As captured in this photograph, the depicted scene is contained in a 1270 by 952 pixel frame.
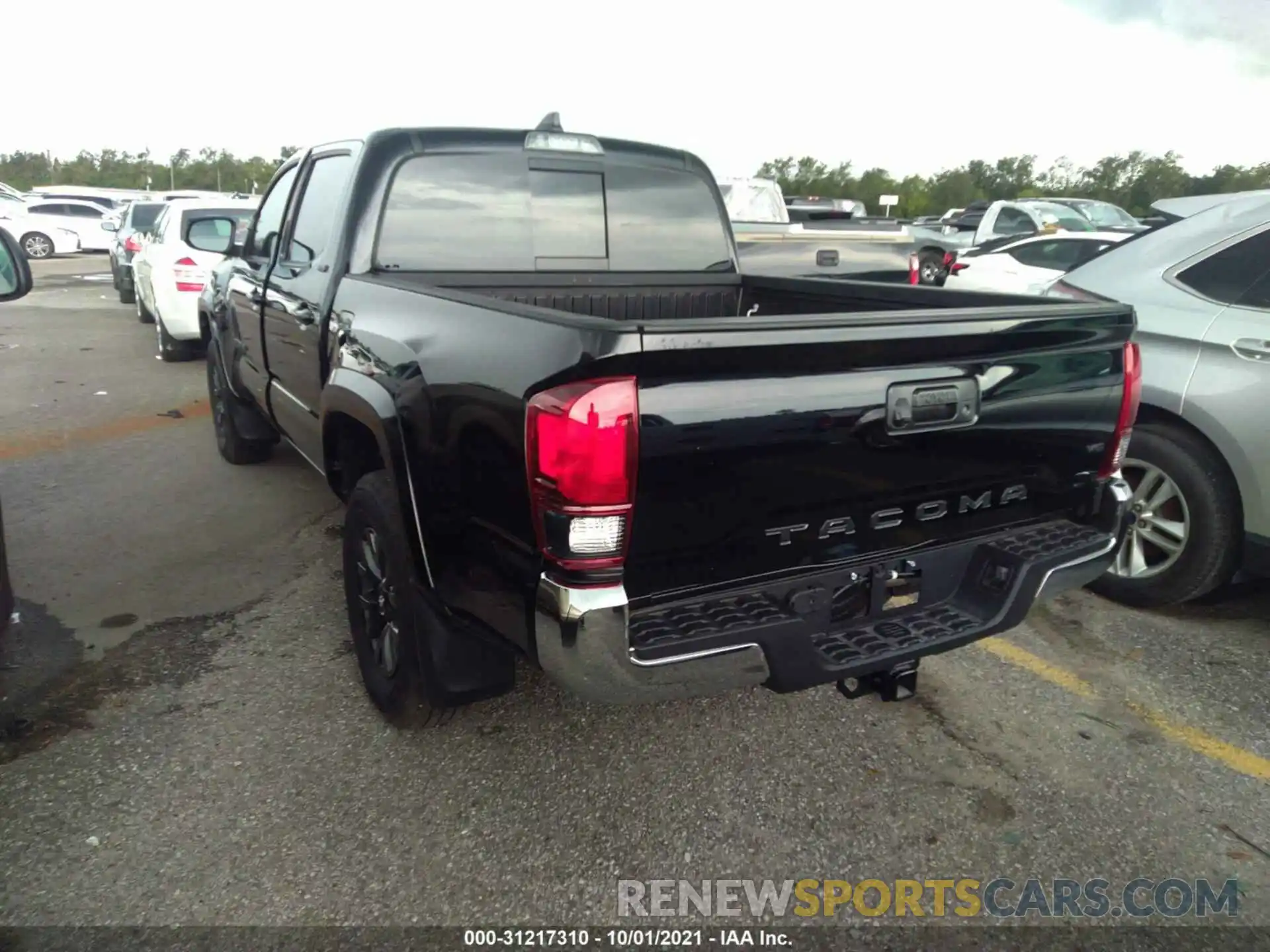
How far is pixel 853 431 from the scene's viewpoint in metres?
2.30

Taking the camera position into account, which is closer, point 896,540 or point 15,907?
point 15,907

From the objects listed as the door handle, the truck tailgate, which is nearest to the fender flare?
the truck tailgate

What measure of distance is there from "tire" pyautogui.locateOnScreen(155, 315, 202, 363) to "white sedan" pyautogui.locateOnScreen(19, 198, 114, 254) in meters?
19.8

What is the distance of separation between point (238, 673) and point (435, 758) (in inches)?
39.8

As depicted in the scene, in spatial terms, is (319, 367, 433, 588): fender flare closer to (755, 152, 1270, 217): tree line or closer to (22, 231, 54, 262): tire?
(22, 231, 54, 262): tire

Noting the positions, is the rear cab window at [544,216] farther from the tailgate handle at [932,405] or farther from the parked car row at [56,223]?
the parked car row at [56,223]

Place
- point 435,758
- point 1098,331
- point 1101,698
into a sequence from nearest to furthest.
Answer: point 1098,331
point 435,758
point 1101,698

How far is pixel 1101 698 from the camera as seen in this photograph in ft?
11.1

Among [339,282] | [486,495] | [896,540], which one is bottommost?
[896,540]

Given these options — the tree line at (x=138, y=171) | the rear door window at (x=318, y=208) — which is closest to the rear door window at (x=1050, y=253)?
the rear door window at (x=318, y=208)

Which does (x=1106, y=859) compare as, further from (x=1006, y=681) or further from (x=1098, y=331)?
(x=1098, y=331)

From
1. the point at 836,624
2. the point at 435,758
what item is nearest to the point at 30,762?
the point at 435,758

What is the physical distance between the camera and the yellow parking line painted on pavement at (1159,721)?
9.86 feet

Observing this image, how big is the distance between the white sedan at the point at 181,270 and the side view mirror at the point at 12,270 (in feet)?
19.7
